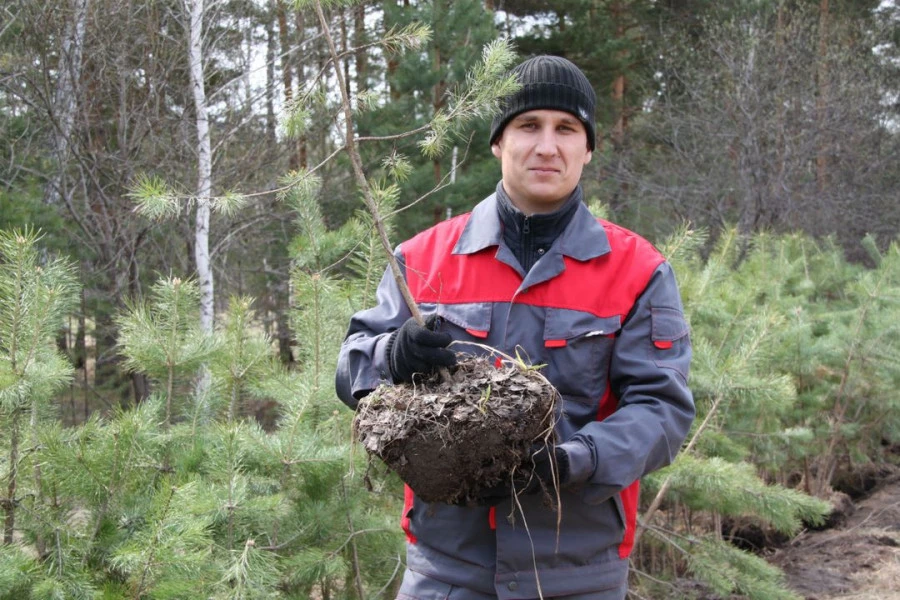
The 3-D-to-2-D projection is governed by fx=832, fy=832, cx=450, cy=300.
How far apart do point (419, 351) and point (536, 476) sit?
37 cm

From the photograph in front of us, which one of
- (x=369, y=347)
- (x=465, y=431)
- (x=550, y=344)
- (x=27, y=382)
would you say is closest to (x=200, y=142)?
(x=27, y=382)

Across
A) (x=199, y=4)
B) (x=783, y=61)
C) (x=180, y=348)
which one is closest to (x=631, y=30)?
(x=783, y=61)

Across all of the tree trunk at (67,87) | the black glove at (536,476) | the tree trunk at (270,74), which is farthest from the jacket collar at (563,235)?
the tree trunk at (270,74)

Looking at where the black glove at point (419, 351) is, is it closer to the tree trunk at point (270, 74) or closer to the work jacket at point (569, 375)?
the work jacket at point (569, 375)

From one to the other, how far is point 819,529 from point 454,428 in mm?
5061

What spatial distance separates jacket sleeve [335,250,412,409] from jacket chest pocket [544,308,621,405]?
1.26ft

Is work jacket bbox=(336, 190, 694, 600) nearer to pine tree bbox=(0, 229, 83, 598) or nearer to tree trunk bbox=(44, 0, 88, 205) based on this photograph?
pine tree bbox=(0, 229, 83, 598)

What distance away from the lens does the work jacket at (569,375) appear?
184cm

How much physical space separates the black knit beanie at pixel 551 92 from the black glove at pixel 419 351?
641mm

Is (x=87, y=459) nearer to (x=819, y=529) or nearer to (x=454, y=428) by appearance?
(x=454, y=428)

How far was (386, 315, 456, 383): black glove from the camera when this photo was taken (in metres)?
1.82

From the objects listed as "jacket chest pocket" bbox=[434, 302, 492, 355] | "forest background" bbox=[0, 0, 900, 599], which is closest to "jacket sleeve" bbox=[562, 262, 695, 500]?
"jacket chest pocket" bbox=[434, 302, 492, 355]

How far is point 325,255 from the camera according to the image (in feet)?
10.7

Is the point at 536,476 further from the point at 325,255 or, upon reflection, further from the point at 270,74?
the point at 270,74
